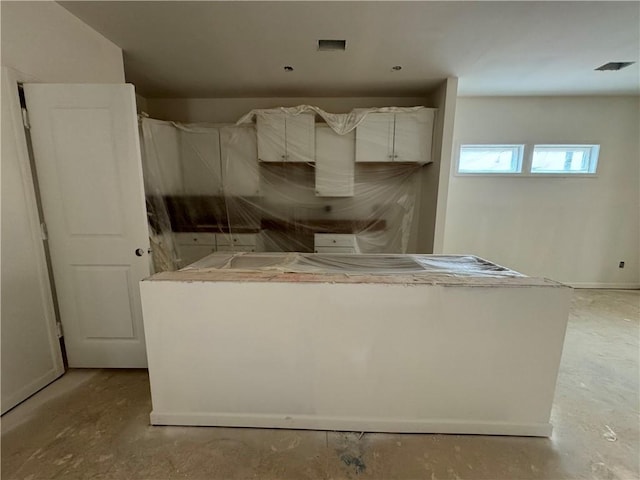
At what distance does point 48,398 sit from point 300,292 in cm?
166

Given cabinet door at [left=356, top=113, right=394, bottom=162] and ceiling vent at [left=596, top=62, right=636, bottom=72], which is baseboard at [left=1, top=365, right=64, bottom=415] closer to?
cabinet door at [left=356, top=113, right=394, bottom=162]

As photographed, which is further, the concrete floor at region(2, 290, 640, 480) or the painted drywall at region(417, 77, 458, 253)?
the painted drywall at region(417, 77, 458, 253)

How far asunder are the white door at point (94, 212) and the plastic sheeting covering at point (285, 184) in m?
0.93

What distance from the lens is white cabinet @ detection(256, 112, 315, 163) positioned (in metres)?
2.81

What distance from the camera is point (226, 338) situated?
4.30ft

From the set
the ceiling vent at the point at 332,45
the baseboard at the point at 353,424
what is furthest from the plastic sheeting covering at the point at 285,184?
the baseboard at the point at 353,424

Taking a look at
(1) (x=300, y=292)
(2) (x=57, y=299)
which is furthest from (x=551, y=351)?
(2) (x=57, y=299)

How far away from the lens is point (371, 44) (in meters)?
2.04

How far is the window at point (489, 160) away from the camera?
3.42m

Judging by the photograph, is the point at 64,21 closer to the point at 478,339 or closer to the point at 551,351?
the point at 478,339

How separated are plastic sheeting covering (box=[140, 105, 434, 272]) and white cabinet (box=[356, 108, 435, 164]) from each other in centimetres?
1

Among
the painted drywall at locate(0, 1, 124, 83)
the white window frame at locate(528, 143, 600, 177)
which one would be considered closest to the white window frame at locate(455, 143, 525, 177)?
the white window frame at locate(528, 143, 600, 177)

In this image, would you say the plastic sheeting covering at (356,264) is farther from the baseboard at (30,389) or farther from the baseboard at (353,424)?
the baseboard at (30,389)

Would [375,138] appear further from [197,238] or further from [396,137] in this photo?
[197,238]
